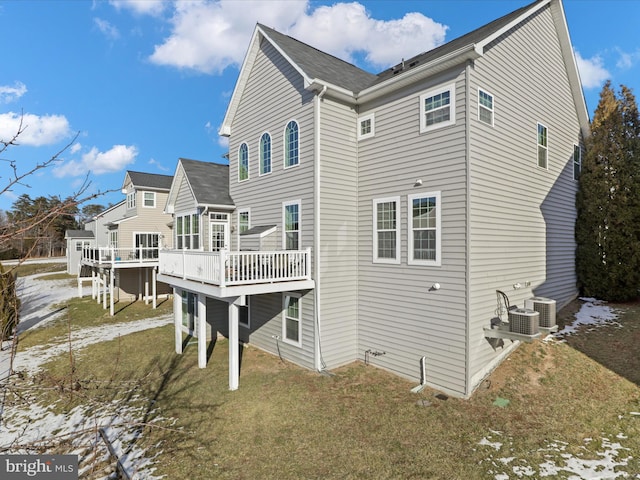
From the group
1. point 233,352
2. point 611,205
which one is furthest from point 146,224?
point 611,205

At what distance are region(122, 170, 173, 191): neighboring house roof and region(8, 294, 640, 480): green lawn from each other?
15.9 meters

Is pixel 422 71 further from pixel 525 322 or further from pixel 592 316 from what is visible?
pixel 592 316

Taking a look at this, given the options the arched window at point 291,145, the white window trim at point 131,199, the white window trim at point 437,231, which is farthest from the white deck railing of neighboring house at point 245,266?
the white window trim at point 131,199

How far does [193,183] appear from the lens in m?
13.6

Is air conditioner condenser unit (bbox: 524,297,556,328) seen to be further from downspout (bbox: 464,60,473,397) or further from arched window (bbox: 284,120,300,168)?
arched window (bbox: 284,120,300,168)

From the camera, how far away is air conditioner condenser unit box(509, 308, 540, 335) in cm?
785

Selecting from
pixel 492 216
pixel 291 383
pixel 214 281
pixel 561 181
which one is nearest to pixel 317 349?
pixel 291 383

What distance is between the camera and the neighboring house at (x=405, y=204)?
834 cm

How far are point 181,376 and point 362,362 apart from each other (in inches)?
216

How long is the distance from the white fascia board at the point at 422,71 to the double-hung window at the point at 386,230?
3111 mm

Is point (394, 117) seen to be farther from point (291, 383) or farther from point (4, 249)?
point (4, 249)

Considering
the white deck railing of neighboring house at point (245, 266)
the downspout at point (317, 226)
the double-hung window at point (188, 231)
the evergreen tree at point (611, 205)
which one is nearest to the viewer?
Result: the white deck railing of neighboring house at point (245, 266)

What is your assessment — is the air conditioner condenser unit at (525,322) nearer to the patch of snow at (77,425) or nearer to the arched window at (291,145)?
the arched window at (291,145)

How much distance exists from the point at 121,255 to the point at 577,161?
81.4ft
